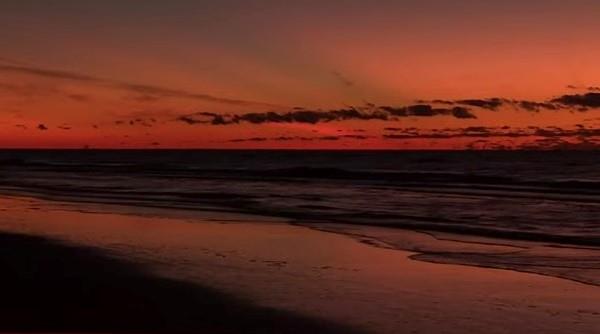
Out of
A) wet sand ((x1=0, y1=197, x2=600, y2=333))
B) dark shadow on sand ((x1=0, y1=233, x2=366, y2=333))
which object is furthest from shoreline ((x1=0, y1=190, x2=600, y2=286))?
dark shadow on sand ((x1=0, y1=233, x2=366, y2=333))

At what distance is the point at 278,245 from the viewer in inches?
699

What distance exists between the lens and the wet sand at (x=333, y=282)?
9984 millimetres

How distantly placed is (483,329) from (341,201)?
24.7m

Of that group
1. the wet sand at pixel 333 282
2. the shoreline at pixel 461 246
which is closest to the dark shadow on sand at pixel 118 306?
the wet sand at pixel 333 282

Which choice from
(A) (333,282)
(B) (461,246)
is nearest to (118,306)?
(A) (333,282)

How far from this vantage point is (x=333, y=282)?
41.6 feet

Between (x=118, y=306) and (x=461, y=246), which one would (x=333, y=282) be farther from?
(x=461, y=246)

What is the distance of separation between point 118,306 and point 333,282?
3.61 meters

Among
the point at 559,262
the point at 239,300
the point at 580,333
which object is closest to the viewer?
the point at 580,333

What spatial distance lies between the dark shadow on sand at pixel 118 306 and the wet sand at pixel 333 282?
79 millimetres

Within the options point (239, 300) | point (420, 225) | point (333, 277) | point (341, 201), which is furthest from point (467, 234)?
point (341, 201)

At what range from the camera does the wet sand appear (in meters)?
9.98

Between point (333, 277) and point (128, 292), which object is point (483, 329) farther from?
point (128, 292)

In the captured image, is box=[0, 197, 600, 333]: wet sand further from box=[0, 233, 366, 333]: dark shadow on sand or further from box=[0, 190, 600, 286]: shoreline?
box=[0, 190, 600, 286]: shoreline
